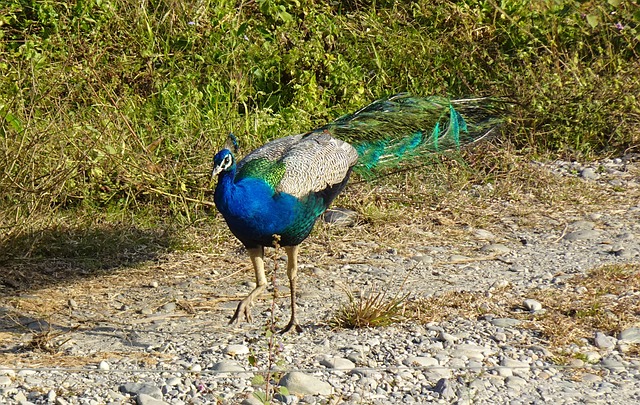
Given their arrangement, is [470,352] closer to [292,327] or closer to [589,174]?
[292,327]

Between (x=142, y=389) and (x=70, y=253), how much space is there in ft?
6.45

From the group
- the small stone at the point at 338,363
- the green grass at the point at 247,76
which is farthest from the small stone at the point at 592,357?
the green grass at the point at 247,76

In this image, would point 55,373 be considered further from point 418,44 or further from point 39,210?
point 418,44

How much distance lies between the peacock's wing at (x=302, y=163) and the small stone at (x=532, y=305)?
3.61 feet

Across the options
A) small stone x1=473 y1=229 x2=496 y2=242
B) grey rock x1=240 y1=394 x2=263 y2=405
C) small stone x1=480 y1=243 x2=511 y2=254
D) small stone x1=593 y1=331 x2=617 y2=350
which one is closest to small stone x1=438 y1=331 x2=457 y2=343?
small stone x1=593 y1=331 x2=617 y2=350

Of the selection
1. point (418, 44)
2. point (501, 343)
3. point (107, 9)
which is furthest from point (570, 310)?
point (107, 9)

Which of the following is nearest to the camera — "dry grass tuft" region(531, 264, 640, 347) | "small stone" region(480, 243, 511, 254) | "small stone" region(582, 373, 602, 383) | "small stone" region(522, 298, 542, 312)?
"small stone" region(582, 373, 602, 383)

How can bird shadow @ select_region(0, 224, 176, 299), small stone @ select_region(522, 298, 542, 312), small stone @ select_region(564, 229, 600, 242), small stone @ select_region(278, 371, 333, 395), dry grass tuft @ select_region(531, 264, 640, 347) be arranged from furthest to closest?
small stone @ select_region(564, 229, 600, 242), bird shadow @ select_region(0, 224, 176, 299), small stone @ select_region(522, 298, 542, 312), dry grass tuft @ select_region(531, 264, 640, 347), small stone @ select_region(278, 371, 333, 395)

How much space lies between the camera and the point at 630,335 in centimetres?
422

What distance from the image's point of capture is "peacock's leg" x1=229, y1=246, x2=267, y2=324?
14.7ft

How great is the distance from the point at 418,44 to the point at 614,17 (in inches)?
59.5

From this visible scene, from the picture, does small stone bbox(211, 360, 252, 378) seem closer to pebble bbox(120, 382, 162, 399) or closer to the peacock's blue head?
pebble bbox(120, 382, 162, 399)

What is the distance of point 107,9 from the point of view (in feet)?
23.2

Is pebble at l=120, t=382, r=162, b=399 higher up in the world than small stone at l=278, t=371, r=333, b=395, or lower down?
higher up
